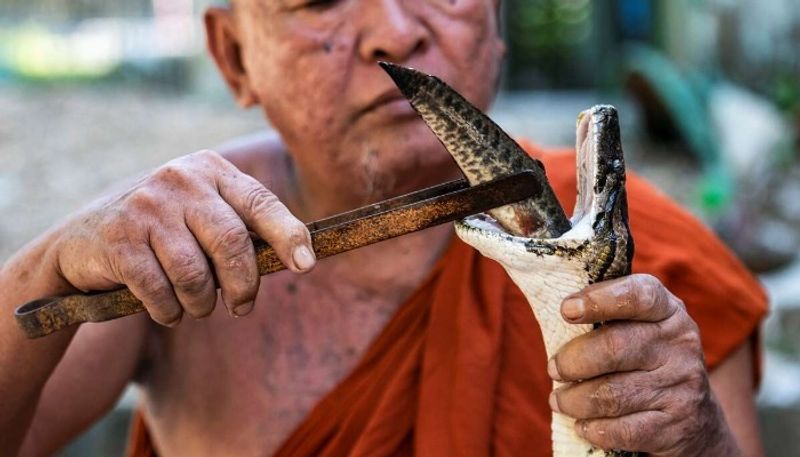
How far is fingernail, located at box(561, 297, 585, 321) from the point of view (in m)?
1.33

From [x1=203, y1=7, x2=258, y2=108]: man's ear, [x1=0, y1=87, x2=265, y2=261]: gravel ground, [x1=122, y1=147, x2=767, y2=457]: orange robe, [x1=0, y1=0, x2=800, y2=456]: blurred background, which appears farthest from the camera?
[x1=0, y1=87, x2=265, y2=261]: gravel ground

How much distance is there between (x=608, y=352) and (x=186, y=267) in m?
0.57

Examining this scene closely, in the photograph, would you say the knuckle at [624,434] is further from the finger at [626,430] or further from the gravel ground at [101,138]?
the gravel ground at [101,138]

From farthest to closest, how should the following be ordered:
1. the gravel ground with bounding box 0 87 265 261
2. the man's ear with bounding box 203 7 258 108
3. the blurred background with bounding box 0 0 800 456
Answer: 1. the gravel ground with bounding box 0 87 265 261
2. the blurred background with bounding box 0 0 800 456
3. the man's ear with bounding box 203 7 258 108

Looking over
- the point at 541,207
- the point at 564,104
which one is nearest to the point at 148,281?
the point at 541,207

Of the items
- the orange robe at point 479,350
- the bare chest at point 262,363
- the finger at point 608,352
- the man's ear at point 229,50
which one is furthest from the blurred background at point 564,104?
the finger at point 608,352

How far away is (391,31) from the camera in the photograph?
188cm

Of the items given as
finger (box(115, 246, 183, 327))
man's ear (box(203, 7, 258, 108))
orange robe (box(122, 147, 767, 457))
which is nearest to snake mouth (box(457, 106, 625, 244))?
finger (box(115, 246, 183, 327))

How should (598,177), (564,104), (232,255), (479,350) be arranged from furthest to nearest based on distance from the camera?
(564,104)
(479,350)
(232,255)
(598,177)

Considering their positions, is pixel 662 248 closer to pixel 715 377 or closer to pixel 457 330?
pixel 715 377

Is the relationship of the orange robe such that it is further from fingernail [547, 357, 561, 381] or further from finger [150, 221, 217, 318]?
finger [150, 221, 217, 318]

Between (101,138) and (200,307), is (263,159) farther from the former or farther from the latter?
(101,138)

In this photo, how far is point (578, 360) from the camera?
138 cm

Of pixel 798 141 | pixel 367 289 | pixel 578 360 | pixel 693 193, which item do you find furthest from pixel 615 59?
pixel 578 360
